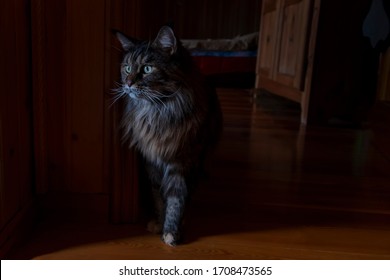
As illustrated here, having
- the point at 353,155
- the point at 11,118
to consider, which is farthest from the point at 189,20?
the point at 11,118

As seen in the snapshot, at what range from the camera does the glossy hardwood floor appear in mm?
1146

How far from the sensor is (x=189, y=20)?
257 inches

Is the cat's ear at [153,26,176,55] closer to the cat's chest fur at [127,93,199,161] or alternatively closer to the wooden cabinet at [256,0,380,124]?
the cat's chest fur at [127,93,199,161]

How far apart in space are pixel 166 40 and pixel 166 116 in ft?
0.67

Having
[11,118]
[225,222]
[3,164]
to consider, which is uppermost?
[11,118]

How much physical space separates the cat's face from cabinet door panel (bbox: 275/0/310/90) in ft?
6.63

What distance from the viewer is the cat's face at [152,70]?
42.9 inches

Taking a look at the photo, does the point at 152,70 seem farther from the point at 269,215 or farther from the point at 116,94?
the point at 269,215

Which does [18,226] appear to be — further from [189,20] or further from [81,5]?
[189,20]

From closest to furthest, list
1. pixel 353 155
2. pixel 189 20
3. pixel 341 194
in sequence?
pixel 341 194
pixel 353 155
pixel 189 20

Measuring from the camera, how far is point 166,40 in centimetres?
→ 109

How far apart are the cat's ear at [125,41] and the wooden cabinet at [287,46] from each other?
1.99m

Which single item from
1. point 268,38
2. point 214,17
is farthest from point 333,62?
point 214,17

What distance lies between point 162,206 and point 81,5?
630 mm
